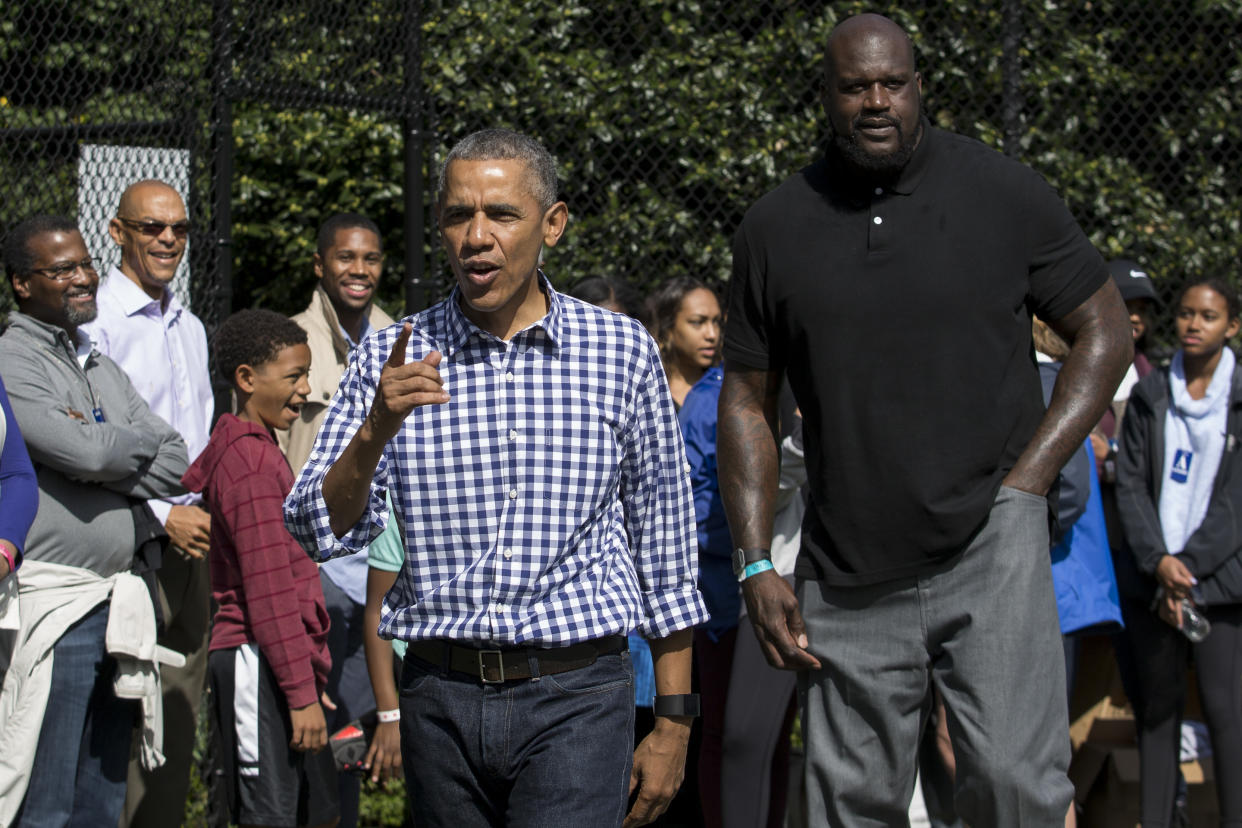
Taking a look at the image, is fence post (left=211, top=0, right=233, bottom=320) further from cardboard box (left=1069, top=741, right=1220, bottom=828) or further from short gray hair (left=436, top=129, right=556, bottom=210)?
cardboard box (left=1069, top=741, right=1220, bottom=828)

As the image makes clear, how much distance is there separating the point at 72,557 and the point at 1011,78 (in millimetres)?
4510

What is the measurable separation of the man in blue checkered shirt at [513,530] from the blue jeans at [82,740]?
6.47 ft

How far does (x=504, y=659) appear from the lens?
2.67 m

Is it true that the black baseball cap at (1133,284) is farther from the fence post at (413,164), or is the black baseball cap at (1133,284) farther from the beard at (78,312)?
the beard at (78,312)

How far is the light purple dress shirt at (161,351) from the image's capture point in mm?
5098

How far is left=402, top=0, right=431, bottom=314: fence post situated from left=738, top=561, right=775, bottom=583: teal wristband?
116 inches

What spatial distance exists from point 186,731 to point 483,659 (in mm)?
2917

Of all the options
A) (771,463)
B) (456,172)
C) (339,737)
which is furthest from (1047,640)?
(339,737)

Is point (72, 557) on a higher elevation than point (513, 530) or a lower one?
lower

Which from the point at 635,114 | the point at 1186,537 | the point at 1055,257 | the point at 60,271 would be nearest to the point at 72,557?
the point at 60,271

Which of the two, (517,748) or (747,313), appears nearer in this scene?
(517,748)

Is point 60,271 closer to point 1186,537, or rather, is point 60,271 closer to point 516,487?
point 516,487

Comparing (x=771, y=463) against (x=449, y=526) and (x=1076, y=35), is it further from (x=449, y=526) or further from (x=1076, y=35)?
(x=1076, y=35)

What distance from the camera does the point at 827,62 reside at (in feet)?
11.0
